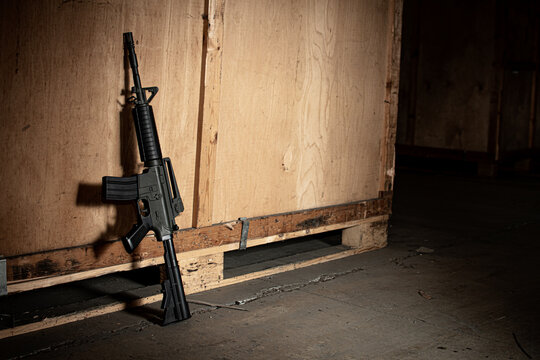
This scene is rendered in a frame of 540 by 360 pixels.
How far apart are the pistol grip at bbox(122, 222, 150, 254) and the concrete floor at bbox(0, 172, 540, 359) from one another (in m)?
0.38

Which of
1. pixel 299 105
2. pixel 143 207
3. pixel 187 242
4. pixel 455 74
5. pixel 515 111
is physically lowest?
pixel 187 242

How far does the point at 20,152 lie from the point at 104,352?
0.89 m

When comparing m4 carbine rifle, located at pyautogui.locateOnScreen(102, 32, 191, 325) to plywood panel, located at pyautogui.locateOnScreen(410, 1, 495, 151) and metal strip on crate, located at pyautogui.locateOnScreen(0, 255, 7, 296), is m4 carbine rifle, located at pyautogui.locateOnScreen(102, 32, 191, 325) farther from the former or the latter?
plywood panel, located at pyautogui.locateOnScreen(410, 1, 495, 151)

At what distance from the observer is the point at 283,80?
3.66m

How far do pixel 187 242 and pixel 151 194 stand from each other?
1.68 feet

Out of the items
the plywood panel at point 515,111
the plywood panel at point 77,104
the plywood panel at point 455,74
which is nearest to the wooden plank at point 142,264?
the plywood panel at point 77,104

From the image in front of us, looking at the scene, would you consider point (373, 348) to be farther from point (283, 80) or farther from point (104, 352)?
point (283, 80)

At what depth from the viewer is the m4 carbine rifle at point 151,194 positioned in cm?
274

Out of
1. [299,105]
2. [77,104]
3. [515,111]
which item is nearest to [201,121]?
[77,104]

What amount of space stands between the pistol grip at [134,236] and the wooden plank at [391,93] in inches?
88.0

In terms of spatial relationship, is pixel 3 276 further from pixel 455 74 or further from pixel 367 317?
pixel 455 74

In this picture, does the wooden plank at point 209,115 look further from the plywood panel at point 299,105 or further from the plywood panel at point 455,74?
the plywood panel at point 455,74

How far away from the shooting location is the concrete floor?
2.63m

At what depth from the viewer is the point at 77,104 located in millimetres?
2729
